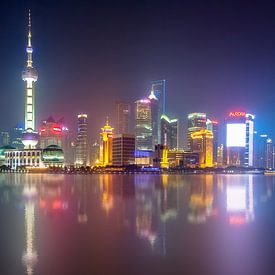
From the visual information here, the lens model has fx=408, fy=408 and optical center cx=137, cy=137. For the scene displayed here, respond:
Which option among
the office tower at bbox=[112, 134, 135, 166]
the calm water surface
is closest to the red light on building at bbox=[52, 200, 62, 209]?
the calm water surface

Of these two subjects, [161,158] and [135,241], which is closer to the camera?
[135,241]

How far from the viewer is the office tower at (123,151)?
186 m

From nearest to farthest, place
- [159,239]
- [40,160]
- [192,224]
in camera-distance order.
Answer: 1. [159,239]
2. [192,224]
3. [40,160]

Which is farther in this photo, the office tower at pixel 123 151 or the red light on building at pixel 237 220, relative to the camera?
the office tower at pixel 123 151

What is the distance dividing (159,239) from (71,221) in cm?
607

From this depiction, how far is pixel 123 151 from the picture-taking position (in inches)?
7357

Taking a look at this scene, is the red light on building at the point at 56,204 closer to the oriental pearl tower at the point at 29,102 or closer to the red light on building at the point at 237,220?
the red light on building at the point at 237,220

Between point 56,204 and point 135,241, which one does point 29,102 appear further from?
point 135,241

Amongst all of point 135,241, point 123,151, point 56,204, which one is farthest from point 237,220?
point 123,151

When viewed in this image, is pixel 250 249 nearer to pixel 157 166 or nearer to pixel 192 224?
pixel 192 224

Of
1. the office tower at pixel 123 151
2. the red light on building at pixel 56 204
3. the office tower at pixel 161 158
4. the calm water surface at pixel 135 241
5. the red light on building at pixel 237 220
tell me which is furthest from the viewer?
the office tower at pixel 161 158

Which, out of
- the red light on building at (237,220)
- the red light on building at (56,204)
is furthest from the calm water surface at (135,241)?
the red light on building at (56,204)

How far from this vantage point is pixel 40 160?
591 feet

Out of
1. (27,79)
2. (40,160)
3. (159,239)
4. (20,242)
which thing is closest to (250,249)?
(159,239)
